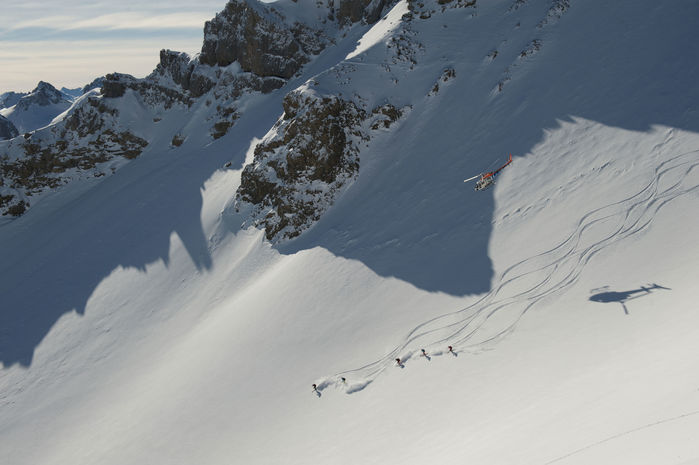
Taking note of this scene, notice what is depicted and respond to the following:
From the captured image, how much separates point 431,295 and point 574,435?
1207 cm

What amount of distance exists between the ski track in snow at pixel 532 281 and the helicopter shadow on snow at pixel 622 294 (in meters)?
1.42

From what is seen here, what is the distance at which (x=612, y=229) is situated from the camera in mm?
20250

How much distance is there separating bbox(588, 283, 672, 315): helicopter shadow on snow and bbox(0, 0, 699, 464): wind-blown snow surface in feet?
0.28

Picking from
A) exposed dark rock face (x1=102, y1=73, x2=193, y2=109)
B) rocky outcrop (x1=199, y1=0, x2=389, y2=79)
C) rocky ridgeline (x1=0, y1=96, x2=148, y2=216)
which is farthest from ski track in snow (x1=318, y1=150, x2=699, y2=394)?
exposed dark rock face (x1=102, y1=73, x2=193, y2=109)

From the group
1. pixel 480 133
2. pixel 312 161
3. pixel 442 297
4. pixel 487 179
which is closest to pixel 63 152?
pixel 312 161

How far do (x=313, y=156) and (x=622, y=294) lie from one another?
2429 centimetres

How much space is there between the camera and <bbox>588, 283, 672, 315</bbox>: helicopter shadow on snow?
1677 centimetres

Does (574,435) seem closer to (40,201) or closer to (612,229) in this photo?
(612,229)

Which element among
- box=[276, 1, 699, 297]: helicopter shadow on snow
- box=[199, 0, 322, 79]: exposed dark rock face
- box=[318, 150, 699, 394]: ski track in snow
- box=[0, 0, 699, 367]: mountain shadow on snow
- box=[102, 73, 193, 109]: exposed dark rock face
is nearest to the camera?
box=[318, 150, 699, 394]: ski track in snow

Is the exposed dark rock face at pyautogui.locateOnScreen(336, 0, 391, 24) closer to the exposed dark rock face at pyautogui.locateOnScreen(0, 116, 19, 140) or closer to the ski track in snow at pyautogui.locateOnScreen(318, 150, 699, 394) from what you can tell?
the ski track in snow at pyautogui.locateOnScreen(318, 150, 699, 394)

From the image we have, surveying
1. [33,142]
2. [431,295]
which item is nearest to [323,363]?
[431,295]

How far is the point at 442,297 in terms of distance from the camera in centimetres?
2178

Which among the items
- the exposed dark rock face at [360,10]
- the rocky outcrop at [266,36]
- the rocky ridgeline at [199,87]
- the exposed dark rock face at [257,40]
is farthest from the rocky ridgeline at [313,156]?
the exposed dark rock face at [360,10]

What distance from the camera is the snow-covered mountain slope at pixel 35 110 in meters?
113
